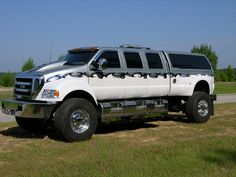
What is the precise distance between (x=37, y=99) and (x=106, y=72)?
72.2 inches

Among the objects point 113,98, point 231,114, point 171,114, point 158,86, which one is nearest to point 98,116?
→ point 113,98

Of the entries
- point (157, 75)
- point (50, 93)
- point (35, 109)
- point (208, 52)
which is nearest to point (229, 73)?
point (208, 52)

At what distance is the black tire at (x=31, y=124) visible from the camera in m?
10.8

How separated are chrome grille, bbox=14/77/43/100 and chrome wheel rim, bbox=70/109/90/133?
37.9 inches

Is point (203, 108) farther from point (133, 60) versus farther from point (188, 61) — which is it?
point (133, 60)

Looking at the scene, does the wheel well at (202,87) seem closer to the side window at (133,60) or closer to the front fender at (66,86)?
the side window at (133,60)

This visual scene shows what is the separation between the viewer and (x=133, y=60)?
11289 mm

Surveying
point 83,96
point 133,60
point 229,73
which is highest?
point 229,73

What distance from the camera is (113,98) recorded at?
35.2 ft

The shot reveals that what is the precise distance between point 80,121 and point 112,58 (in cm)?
194

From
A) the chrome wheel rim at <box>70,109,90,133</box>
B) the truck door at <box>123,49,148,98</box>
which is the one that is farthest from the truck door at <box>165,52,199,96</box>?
the chrome wheel rim at <box>70,109,90,133</box>

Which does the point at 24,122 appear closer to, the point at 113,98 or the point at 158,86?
the point at 113,98

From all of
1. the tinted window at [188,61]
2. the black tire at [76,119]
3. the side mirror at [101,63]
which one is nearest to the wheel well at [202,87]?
the tinted window at [188,61]

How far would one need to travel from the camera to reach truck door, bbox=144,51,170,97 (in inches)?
456
